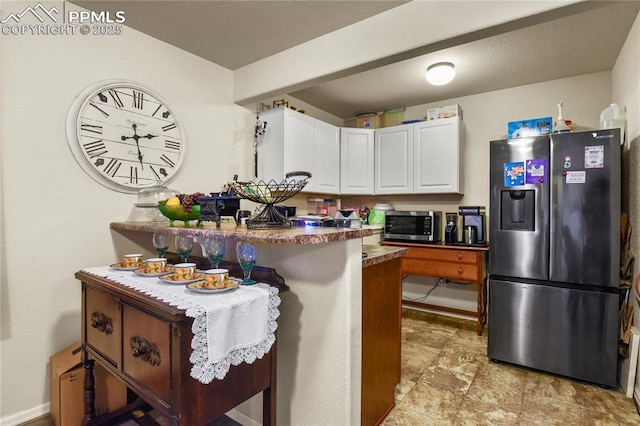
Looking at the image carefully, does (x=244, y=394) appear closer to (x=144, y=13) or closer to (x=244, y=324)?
(x=244, y=324)

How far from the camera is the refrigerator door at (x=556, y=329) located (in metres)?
2.19

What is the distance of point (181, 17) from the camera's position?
87.1 inches

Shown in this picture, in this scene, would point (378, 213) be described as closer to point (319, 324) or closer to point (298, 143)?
point (298, 143)

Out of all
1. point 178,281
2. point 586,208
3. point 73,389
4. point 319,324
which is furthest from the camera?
point 586,208

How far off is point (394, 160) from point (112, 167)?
2.90m

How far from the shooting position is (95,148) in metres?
2.15

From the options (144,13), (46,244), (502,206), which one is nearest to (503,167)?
(502,206)

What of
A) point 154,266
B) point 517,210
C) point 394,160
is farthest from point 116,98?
point 517,210

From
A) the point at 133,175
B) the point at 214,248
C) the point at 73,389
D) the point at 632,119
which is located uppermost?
the point at 632,119

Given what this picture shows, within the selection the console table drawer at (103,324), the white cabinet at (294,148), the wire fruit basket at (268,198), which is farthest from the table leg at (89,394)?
the white cabinet at (294,148)

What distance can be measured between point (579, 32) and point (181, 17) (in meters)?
2.89

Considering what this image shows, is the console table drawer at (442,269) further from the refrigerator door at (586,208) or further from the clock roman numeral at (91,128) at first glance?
the clock roman numeral at (91,128)

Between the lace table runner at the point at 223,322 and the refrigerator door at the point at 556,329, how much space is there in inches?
81.4

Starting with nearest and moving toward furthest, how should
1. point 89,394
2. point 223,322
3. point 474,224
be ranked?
point 223,322 < point 89,394 < point 474,224
